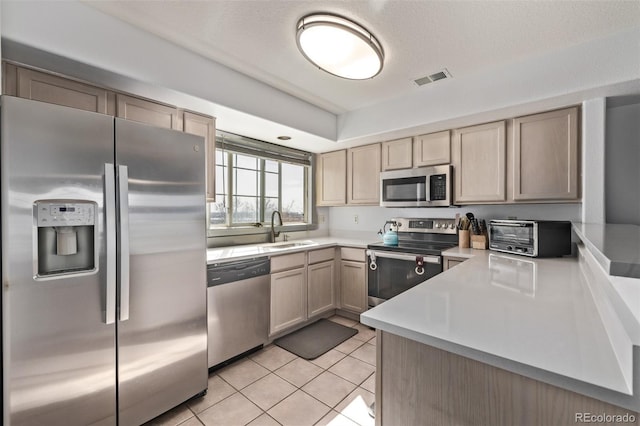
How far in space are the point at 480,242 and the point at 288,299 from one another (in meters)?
1.95

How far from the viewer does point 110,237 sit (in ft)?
4.80

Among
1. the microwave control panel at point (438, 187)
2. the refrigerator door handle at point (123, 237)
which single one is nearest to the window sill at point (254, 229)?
the refrigerator door handle at point (123, 237)

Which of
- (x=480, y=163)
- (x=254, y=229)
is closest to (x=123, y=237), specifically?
(x=254, y=229)

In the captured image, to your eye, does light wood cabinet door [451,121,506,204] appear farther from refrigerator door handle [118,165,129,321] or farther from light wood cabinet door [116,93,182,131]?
refrigerator door handle [118,165,129,321]

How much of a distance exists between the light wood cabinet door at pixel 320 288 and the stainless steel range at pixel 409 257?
0.50 m

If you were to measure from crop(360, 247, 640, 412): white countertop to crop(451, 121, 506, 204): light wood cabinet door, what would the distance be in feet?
4.09

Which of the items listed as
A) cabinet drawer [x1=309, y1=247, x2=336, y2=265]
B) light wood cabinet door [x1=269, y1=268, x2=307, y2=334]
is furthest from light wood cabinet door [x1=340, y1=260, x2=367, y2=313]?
light wood cabinet door [x1=269, y1=268, x2=307, y2=334]

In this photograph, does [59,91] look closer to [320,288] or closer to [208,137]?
[208,137]

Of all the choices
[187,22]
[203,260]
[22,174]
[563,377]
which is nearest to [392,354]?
[563,377]

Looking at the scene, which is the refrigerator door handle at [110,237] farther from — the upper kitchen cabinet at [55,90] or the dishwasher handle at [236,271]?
the dishwasher handle at [236,271]

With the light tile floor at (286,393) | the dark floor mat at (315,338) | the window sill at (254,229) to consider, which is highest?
the window sill at (254,229)

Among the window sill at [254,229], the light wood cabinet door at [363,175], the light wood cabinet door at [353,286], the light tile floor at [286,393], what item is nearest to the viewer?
the light tile floor at [286,393]

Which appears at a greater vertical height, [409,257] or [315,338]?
[409,257]

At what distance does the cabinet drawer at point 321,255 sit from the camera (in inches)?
122
